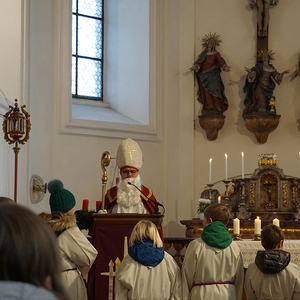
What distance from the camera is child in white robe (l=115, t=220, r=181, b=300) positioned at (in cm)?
377

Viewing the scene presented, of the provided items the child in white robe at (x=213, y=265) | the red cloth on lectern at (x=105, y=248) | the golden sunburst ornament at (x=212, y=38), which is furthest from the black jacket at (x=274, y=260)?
the golden sunburst ornament at (x=212, y=38)

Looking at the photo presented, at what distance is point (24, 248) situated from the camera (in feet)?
4.28

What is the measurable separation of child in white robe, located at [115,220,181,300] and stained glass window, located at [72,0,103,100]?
6.96 metres

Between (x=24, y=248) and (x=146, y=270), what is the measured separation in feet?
8.63

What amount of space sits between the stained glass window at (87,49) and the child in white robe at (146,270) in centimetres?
696

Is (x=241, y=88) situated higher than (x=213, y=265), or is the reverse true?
(x=241, y=88)

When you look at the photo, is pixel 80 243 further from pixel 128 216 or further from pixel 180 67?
pixel 180 67

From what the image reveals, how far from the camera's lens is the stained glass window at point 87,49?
1055 cm

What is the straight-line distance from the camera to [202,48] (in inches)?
398

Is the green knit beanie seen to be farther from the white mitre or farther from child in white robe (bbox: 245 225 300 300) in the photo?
the white mitre

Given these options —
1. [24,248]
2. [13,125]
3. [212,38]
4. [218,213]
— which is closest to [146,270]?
[218,213]

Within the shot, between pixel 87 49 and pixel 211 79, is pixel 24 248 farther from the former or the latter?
pixel 87 49

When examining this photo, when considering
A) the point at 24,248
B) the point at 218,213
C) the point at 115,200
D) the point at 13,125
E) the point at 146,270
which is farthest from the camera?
the point at 13,125

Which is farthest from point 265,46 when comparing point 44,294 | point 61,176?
point 44,294
